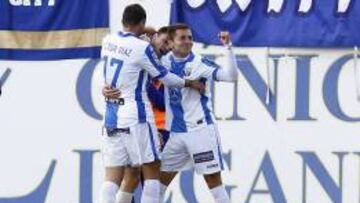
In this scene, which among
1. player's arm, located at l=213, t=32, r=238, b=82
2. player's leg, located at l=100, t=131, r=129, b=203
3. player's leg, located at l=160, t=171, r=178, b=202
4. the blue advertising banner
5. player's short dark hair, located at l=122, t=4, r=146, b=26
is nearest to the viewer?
player's short dark hair, located at l=122, t=4, r=146, b=26

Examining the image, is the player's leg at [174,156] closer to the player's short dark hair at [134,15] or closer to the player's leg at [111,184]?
the player's leg at [111,184]

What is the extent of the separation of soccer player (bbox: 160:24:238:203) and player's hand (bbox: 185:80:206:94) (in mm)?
44

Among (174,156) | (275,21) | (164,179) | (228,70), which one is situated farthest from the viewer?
(275,21)

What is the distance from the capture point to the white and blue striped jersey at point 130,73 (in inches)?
379

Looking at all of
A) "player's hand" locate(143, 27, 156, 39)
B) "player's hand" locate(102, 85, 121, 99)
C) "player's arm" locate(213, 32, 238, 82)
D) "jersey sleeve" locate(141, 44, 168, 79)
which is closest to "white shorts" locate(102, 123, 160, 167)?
"player's hand" locate(102, 85, 121, 99)

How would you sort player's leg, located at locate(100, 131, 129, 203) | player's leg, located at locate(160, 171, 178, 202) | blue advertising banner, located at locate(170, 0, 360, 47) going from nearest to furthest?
player's leg, located at locate(100, 131, 129, 203) < player's leg, located at locate(160, 171, 178, 202) < blue advertising banner, located at locate(170, 0, 360, 47)

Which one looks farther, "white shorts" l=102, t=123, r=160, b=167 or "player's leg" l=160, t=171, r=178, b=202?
"player's leg" l=160, t=171, r=178, b=202

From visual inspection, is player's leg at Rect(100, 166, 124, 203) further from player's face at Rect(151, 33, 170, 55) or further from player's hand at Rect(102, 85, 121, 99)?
player's face at Rect(151, 33, 170, 55)

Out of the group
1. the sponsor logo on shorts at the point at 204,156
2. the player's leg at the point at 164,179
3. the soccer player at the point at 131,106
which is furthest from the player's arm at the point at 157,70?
the player's leg at the point at 164,179

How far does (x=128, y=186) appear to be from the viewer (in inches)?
397

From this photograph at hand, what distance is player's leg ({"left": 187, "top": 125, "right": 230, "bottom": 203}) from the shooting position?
399 inches

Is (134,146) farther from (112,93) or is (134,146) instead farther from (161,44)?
(161,44)

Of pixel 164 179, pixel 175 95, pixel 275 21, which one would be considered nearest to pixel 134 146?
pixel 175 95

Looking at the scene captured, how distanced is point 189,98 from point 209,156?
0.49 meters
